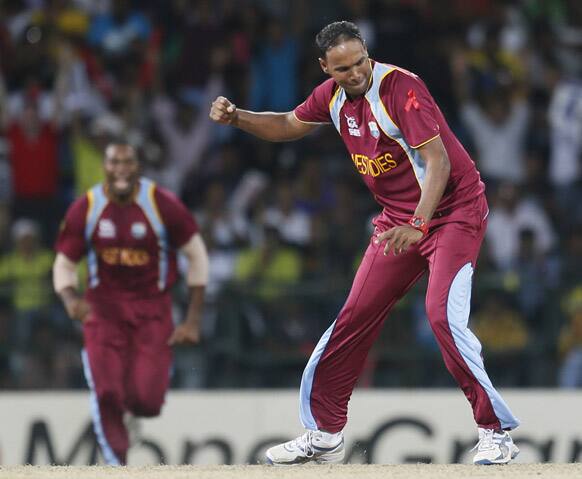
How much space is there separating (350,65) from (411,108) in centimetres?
37

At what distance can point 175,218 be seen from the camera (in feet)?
30.5

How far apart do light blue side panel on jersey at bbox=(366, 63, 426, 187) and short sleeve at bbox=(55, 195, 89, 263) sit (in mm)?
3008

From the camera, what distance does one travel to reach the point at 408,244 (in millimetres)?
6539

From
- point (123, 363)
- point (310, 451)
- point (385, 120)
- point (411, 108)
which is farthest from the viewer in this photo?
point (123, 363)

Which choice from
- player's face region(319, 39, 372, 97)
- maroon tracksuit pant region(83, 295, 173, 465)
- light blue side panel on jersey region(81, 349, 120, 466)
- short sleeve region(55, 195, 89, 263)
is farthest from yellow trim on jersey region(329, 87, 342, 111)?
light blue side panel on jersey region(81, 349, 120, 466)

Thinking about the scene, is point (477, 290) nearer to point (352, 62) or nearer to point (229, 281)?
point (229, 281)

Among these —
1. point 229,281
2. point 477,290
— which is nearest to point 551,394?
point 477,290

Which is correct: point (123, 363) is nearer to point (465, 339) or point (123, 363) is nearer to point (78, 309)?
point (78, 309)

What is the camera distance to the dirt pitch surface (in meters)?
6.62

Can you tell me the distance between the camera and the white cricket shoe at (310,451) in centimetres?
733

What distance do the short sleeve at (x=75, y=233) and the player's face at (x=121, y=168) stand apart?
266 millimetres

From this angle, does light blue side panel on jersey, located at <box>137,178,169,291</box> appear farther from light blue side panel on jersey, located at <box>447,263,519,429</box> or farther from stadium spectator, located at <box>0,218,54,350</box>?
light blue side panel on jersey, located at <box>447,263,519,429</box>

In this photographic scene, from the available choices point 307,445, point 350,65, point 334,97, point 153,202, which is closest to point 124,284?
point 153,202

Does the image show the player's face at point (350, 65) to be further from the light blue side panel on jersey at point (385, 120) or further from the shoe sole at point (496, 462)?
the shoe sole at point (496, 462)
